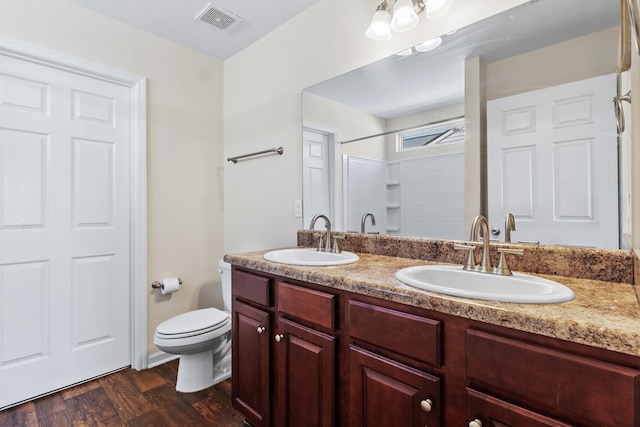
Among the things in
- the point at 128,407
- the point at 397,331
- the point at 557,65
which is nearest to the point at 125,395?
the point at 128,407

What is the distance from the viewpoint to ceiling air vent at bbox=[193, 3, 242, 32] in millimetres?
2008

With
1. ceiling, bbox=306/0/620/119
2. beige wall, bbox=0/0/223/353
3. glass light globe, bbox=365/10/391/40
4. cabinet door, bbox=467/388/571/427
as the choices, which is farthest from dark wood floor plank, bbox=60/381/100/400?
glass light globe, bbox=365/10/391/40

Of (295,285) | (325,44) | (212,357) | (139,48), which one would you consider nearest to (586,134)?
(295,285)

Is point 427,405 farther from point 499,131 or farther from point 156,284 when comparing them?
point 156,284

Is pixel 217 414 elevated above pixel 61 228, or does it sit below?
below

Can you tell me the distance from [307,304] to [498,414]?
68 centimetres

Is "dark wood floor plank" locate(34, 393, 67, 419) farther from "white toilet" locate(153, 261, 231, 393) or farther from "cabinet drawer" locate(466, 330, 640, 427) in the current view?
"cabinet drawer" locate(466, 330, 640, 427)

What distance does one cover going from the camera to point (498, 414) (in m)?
0.76

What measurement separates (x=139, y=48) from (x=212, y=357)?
2.21 meters

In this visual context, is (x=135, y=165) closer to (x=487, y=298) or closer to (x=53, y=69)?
(x=53, y=69)

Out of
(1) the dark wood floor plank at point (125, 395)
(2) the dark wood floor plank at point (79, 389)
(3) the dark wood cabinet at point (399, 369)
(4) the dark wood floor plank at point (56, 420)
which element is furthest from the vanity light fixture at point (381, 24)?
(2) the dark wood floor plank at point (79, 389)

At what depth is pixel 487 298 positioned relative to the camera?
0.82m

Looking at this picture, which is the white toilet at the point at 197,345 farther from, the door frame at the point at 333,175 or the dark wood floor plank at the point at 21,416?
the door frame at the point at 333,175

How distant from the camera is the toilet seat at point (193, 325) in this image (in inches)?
72.0
